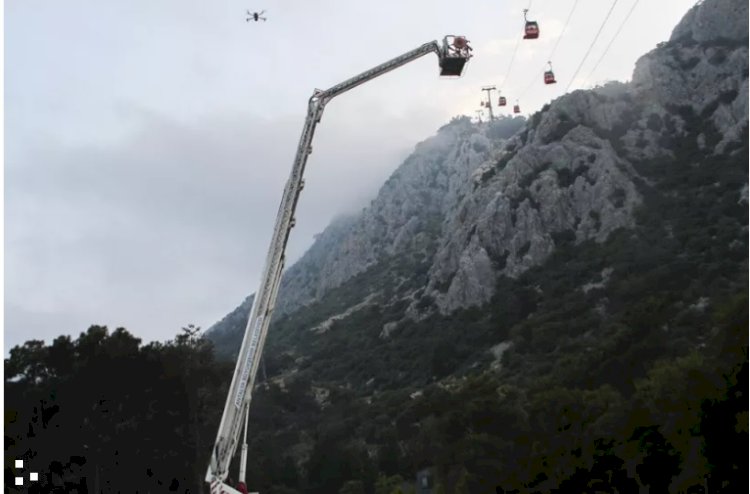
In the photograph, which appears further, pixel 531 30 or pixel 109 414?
pixel 109 414

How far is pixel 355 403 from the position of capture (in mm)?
94188

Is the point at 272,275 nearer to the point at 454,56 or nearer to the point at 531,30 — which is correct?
the point at 454,56

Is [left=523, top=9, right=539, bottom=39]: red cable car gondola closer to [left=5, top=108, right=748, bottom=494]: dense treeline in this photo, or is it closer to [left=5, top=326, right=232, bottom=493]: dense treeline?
[left=5, top=108, right=748, bottom=494]: dense treeline

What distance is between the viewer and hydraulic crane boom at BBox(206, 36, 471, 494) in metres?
18.6

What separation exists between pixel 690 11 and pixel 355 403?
112 meters

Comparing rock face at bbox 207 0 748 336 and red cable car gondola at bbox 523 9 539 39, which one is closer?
red cable car gondola at bbox 523 9 539 39

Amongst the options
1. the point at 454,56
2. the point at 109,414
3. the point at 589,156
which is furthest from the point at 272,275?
the point at 589,156

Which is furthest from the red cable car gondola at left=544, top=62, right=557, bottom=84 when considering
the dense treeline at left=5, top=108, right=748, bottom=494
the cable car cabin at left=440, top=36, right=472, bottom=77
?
the cable car cabin at left=440, top=36, right=472, bottom=77

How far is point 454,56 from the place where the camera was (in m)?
20.8

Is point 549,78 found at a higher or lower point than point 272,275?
higher

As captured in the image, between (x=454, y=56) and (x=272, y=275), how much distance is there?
7.91m

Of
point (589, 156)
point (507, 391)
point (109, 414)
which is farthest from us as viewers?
point (589, 156)

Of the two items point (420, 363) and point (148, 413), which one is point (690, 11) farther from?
point (148, 413)

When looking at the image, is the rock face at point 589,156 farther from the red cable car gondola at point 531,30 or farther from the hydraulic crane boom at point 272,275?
the hydraulic crane boom at point 272,275
